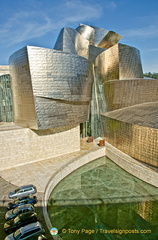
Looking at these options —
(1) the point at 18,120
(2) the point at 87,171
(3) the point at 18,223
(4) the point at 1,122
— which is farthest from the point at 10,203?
(4) the point at 1,122

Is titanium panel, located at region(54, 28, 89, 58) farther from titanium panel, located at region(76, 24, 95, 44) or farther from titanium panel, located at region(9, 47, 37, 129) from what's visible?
titanium panel, located at region(9, 47, 37, 129)

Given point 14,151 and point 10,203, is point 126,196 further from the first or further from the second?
point 14,151

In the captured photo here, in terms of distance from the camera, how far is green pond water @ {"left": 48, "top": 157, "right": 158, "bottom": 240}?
6.18 meters

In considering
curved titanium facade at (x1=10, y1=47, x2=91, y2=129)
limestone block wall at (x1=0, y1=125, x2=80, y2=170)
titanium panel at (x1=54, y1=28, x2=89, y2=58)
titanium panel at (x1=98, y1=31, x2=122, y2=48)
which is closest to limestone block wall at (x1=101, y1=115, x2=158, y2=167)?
limestone block wall at (x1=0, y1=125, x2=80, y2=170)

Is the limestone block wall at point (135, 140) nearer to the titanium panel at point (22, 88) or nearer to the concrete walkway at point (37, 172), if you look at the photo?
the concrete walkway at point (37, 172)

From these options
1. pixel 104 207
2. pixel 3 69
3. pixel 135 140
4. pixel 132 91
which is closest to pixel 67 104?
pixel 135 140

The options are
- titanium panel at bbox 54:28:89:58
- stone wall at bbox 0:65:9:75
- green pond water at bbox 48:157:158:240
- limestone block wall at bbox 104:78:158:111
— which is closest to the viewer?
green pond water at bbox 48:157:158:240

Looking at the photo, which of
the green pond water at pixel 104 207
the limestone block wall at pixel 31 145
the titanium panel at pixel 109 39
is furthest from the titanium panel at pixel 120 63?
the green pond water at pixel 104 207

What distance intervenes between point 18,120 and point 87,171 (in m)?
6.48

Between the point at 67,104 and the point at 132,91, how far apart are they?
5986 mm

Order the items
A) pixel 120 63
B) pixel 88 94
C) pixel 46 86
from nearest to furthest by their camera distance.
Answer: pixel 46 86
pixel 88 94
pixel 120 63

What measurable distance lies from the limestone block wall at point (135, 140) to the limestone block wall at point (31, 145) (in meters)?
3.34

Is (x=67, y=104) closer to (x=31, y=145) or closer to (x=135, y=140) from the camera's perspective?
(x=31, y=145)

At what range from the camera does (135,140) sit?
10.7 m
